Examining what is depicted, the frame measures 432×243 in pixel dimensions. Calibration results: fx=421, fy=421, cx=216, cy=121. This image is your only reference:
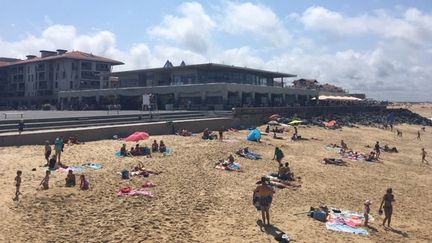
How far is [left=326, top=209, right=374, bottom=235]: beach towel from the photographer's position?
1310cm

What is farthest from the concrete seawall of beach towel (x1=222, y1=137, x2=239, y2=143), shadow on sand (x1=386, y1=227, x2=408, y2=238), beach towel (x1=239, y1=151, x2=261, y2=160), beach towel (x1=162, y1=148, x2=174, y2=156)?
shadow on sand (x1=386, y1=227, x2=408, y2=238)

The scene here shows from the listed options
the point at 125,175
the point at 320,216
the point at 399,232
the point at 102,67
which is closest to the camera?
the point at 399,232

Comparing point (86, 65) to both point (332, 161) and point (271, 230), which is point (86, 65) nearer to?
point (332, 161)

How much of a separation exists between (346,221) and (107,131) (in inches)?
675

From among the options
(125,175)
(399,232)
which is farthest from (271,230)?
(125,175)

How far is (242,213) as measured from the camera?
46.2 ft

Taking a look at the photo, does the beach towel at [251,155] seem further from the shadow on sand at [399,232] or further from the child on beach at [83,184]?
the shadow on sand at [399,232]

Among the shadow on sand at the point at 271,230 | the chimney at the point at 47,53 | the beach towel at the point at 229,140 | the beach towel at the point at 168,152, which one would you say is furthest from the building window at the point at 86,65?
the shadow on sand at the point at 271,230

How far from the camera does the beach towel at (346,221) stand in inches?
516

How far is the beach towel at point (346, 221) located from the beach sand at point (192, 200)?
1.01 feet

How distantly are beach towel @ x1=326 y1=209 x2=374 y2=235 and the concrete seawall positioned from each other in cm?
1566

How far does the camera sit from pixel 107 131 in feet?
87.5

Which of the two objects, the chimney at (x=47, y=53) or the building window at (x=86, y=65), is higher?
the chimney at (x=47, y=53)

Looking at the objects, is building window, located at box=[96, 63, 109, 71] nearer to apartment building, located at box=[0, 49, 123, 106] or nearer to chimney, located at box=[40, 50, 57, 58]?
apartment building, located at box=[0, 49, 123, 106]
